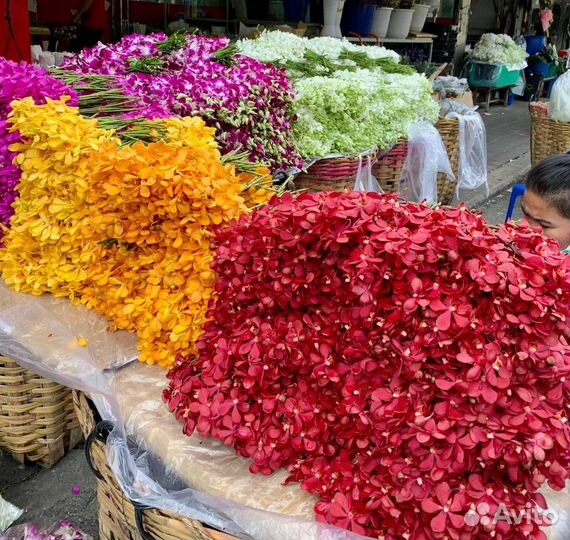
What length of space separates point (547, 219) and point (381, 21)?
244 inches

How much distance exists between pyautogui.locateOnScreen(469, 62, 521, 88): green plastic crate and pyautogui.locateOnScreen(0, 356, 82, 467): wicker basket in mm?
10365

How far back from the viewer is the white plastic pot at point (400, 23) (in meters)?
7.74

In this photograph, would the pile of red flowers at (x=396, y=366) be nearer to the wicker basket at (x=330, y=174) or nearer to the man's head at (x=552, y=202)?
the man's head at (x=552, y=202)

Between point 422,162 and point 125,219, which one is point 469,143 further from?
point 125,219

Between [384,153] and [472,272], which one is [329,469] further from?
[384,153]

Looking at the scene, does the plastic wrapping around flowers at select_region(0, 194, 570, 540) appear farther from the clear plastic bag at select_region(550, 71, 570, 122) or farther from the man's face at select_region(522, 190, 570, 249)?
the clear plastic bag at select_region(550, 71, 570, 122)

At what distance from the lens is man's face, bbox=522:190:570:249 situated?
209 centimetres

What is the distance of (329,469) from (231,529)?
22 centimetres

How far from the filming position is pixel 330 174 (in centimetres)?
323

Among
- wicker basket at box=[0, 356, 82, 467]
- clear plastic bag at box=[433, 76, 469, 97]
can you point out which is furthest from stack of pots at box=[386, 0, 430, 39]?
wicker basket at box=[0, 356, 82, 467]

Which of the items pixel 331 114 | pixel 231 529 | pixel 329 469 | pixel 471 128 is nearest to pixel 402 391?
pixel 329 469

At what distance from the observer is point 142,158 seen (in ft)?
5.00

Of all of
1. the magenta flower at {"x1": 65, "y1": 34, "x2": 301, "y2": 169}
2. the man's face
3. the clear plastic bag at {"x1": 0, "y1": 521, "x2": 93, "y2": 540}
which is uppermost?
the magenta flower at {"x1": 65, "y1": 34, "x2": 301, "y2": 169}

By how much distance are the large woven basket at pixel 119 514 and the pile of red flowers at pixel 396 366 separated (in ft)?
0.58
